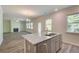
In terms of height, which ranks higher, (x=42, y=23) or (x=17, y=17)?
(x=17, y=17)

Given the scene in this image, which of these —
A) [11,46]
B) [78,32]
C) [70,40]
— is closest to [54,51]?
[70,40]

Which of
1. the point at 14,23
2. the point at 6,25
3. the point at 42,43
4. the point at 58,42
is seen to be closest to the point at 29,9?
the point at 14,23

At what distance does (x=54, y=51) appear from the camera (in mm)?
1729

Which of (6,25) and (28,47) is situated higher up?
(6,25)

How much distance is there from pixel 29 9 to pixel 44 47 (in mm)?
762

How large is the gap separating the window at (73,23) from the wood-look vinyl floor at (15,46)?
13.3 inches

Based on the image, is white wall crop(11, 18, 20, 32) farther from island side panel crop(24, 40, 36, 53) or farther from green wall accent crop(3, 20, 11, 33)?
island side panel crop(24, 40, 36, 53)

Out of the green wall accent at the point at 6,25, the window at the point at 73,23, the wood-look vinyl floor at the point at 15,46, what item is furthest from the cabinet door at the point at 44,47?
the green wall accent at the point at 6,25

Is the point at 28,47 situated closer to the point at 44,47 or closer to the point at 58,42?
the point at 44,47

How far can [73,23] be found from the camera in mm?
1737

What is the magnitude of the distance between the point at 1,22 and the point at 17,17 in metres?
0.31

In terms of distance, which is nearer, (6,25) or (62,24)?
(6,25)

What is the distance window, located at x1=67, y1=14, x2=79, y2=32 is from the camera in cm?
169
